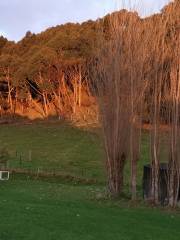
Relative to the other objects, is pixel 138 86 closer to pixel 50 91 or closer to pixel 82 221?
pixel 82 221

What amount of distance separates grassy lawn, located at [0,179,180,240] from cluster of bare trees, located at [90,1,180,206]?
157cm

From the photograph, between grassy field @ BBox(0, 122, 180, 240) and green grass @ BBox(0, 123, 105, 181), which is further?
green grass @ BBox(0, 123, 105, 181)

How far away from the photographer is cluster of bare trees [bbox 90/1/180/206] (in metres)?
16.7

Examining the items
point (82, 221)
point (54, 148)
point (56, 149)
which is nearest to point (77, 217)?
point (82, 221)

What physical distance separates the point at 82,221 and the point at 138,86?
557 cm

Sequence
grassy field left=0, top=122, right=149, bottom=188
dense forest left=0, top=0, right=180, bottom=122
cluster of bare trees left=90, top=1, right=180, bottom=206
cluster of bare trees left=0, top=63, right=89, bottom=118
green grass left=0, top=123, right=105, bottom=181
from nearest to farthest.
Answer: cluster of bare trees left=90, top=1, right=180, bottom=206
grassy field left=0, top=122, right=149, bottom=188
green grass left=0, top=123, right=105, bottom=181
dense forest left=0, top=0, right=180, bottom=122
cluster of bare trees left=0, top=63, right=89, bottom=118

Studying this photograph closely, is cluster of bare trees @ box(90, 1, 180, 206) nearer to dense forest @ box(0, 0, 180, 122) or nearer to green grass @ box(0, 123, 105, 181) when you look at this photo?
green grass @ box(0, 123, 105, 181)

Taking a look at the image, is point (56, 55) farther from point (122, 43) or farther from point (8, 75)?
point (122, 43)

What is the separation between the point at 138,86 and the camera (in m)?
17.2

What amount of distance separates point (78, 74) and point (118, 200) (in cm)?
4080

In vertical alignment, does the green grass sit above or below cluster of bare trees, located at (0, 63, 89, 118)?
below

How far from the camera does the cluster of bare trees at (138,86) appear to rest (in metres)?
16.7

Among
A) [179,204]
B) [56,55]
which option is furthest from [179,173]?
[56,55]

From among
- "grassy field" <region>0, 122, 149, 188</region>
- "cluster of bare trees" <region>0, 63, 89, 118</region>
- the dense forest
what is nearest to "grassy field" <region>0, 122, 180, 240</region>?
"grassy field" <region>0, 122, 149, 188</region>
